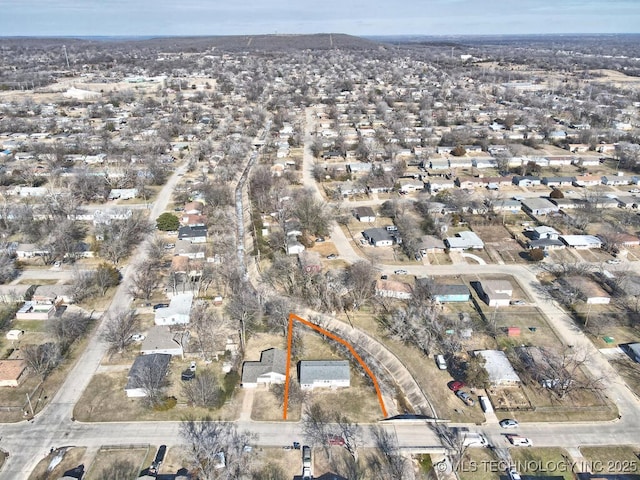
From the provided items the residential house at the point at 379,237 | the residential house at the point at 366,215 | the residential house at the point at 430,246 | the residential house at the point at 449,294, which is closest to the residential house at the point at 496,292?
the residential house at the point at 449,294

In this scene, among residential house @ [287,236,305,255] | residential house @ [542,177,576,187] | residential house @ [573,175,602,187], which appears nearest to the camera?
residential house @ [287,236,305,255]

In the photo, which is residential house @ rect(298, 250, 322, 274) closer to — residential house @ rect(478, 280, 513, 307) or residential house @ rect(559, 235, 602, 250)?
residential house @ rect(478, 280, 513, 307)

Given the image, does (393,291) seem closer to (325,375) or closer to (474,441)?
(325,375)

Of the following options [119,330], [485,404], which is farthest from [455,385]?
[119,330]

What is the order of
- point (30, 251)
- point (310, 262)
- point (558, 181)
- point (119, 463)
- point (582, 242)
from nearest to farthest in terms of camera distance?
point (119, 463)
point (310, 262)
point (30, 251)
point (582, 242)
point (558, 181)

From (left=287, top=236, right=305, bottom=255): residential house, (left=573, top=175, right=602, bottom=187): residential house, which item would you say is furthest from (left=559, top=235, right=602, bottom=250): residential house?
(left=287, top=236, right=305, bottom=255): residential house
